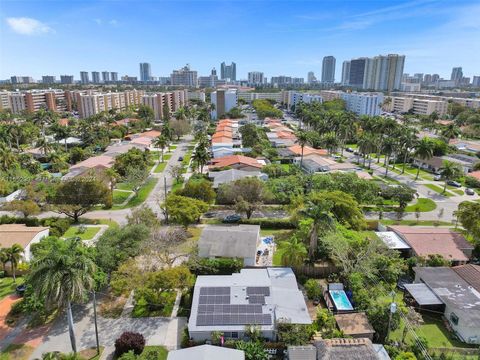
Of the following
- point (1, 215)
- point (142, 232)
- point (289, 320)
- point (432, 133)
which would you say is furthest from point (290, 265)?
point (432, 133)

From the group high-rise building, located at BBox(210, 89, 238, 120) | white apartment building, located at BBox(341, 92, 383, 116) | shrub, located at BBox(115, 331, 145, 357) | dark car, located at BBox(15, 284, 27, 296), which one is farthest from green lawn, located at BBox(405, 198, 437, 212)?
white apartment building, located at BBox(341, 92, 383, 116)

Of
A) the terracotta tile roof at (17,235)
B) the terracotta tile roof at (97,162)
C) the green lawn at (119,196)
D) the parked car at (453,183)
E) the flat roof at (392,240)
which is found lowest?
the green lawn at (119,196)

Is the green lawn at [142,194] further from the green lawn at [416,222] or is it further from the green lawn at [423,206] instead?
the green lawn at [423,206]

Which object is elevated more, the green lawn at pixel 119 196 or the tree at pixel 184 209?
the tree at pixel 184 209

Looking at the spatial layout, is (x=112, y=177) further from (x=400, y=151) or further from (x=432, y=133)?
(x=432, y=133)

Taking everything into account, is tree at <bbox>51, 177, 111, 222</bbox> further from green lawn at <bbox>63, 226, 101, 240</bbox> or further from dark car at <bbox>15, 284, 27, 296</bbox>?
dark car at <bbox>15, 284, 27, 296</bbox>

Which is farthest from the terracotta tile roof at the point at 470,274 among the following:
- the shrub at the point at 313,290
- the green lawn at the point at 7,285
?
the green lawn at the point at 7,285

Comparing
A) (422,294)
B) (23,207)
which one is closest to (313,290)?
(422,294)
